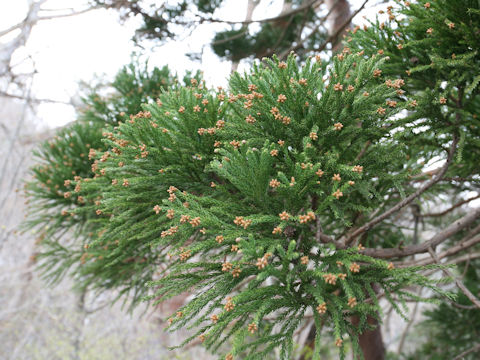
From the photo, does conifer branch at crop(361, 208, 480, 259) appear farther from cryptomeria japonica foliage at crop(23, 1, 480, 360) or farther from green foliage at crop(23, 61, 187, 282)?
green foliage at crop(23, 61, 187, 282)

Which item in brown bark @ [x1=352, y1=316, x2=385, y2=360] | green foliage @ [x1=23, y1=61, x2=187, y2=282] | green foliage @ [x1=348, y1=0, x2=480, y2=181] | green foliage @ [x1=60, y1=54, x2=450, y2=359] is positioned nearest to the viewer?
green foliage @ [x1=60, y1=54, x2=450, y2=359]

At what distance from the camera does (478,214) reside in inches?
66.0

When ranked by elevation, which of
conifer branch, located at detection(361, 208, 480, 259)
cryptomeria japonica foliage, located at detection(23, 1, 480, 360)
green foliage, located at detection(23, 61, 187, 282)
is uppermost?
green foliage, located at detection(23, 61, 187, 282)

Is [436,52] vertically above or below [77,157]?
below

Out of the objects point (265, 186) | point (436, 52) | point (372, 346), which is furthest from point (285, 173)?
point (372, 346)

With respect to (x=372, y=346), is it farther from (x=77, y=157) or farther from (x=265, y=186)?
(x=77, y=157)

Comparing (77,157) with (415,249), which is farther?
(77,157)

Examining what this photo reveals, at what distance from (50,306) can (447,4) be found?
9.04 meters

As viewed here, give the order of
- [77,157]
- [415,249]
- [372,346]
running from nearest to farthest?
[415,249], [77,157], [372,346]

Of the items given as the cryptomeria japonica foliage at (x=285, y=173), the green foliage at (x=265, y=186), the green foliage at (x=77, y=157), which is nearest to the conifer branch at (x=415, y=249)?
the cryptomeria japonica foliage at (x=285, y=173)

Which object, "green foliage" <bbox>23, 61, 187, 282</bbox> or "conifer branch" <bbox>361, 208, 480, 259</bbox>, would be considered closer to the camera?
"conifer branch" <bbox>361, 208, 480, 259</bbox>

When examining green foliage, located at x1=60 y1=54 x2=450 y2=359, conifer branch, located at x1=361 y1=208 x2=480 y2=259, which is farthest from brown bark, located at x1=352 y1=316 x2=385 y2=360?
green foliage, located at x1=60 y1=54 x2=450 y2=359

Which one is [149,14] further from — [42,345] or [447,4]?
[42,345]

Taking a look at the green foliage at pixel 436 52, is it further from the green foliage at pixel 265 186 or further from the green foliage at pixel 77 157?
the green foliage at pixel 77 157
